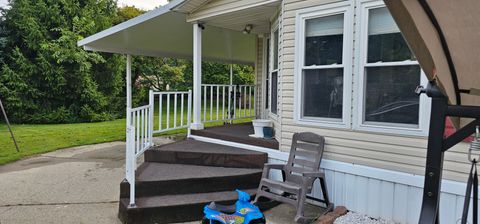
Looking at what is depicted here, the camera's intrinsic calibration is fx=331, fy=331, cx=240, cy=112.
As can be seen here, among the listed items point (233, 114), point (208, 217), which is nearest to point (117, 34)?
point (233, 114)

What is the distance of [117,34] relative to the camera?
6469 mm

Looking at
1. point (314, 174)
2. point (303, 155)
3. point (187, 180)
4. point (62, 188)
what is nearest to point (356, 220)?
point (314, 174)

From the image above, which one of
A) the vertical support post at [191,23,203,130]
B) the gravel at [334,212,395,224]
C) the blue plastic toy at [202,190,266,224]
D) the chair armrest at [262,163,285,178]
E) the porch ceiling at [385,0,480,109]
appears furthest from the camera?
the vertical support post at [191,23,203,130]

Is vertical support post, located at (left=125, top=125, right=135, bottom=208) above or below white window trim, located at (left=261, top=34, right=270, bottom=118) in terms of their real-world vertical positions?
below

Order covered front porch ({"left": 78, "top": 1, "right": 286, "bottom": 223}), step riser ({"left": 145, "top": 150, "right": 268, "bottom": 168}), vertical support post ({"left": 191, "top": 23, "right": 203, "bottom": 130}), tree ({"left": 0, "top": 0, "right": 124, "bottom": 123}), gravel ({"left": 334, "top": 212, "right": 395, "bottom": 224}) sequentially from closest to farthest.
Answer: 1. gravel ({"left": 334, "top": 212, "right": 395, "bottom": 224})
2. covered front porch ({"left": 78, "top": 1, "right": 286, "bottom": 223})
3. step riser ({"left": 145, "top": 150, "right": 268, "bottom": 168})
4. vertical support post ({"left": 191, "top": 23, "right": 203, "bottom": 130})
5. tree ({"left": 0, "top": 0, "right": 124, "bottom": 123})

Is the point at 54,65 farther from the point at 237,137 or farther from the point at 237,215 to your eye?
the point at 237,215

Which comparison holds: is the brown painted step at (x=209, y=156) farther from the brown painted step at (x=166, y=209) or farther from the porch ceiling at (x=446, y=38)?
the porch ceiling at (x=446, y=38)

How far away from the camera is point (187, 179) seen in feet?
12.6

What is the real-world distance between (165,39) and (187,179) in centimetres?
428

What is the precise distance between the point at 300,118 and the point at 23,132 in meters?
8.90

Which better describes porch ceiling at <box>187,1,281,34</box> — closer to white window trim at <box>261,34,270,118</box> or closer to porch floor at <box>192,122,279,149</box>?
white window trim at <box>261,34,270,118</box>

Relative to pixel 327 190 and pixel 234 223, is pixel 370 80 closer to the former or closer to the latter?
pixel 327 190

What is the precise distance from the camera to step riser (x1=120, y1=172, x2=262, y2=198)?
144 inches

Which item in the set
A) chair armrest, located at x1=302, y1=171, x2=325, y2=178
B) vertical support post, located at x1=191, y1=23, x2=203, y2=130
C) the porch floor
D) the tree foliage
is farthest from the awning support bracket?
A: the tree foliage
